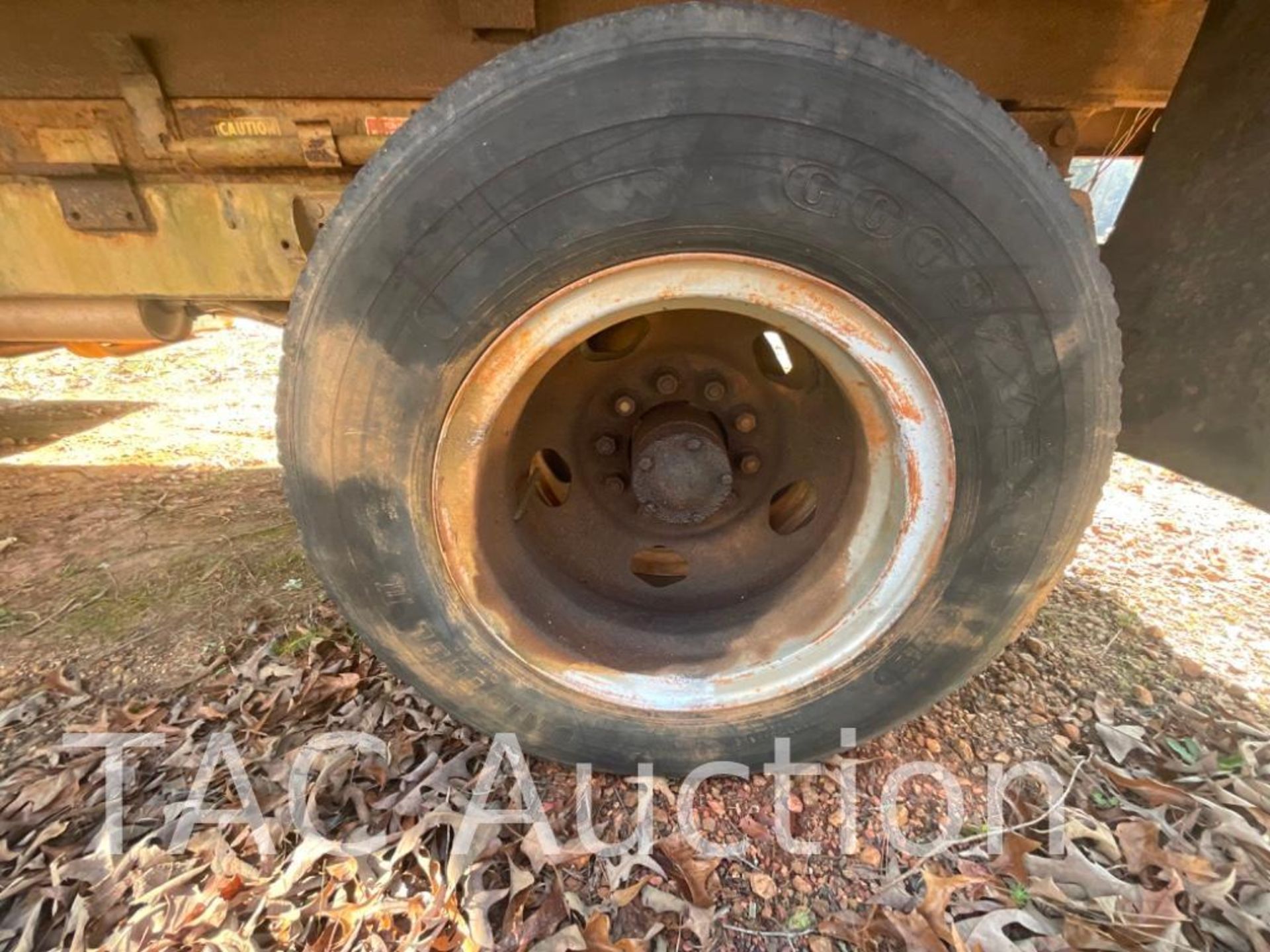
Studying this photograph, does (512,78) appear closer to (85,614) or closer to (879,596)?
(879,596)

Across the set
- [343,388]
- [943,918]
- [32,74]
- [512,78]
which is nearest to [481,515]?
[343,388]

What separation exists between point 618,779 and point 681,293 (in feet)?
3.54

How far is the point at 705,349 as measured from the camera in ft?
5.27

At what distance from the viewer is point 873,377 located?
1.20 meters

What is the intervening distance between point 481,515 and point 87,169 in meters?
1.34

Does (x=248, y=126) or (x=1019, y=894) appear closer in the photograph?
(x=1019, y=894)

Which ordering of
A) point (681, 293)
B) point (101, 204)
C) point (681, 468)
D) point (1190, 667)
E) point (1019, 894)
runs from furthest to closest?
point (1190, 667) → point (101, 204) → point (681, 468) → point (1019, 894) → point (681, 293)

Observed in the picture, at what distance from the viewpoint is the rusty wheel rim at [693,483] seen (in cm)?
118

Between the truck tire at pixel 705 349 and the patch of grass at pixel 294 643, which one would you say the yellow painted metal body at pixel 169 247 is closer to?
the truck tire at pixel 705 349

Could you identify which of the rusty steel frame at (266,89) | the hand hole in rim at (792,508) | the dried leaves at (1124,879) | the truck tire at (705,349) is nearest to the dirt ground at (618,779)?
the dried leaves at (1124,879)

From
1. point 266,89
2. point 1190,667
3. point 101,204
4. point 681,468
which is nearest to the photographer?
point 681,468

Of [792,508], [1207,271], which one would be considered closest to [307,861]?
[792,508]

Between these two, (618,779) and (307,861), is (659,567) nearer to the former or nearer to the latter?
(618,779)

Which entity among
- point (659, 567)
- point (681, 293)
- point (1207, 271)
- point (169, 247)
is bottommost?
point (659, 567)
